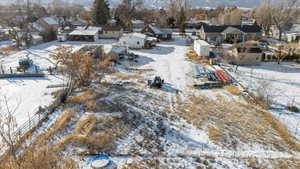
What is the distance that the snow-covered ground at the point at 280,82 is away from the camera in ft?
47.9

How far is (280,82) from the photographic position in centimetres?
2086

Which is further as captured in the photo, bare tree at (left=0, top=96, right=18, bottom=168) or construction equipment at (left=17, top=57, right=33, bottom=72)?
construction equipment at (left=17, top=57, right=33, bottom=72)

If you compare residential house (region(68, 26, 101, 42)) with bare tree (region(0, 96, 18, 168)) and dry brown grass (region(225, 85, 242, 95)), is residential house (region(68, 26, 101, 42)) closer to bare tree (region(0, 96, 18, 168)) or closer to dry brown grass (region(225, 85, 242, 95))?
bare tree (region(0, 96, 18, 168))

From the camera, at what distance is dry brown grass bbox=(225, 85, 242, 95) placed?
718 inches

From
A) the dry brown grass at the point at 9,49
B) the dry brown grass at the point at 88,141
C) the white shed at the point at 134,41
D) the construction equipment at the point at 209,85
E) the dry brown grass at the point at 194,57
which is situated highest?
the white shed at the point at 134,41

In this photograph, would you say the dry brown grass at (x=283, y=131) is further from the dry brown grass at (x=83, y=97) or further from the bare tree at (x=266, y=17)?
the bare tree at (x=266, y=17)

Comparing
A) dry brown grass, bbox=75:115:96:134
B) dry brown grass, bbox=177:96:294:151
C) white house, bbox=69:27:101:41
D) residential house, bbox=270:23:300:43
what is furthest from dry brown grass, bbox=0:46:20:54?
residential house, bbox=270:23:300:43

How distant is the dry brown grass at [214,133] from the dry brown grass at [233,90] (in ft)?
20.4

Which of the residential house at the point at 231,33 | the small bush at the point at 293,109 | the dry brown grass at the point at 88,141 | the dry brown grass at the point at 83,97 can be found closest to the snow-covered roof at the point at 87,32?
the residential house at the point at 231,33

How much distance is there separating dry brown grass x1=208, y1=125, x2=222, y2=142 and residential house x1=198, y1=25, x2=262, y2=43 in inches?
1195

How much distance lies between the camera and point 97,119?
13961mm

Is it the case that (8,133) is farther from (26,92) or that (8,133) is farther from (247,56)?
(247,56)

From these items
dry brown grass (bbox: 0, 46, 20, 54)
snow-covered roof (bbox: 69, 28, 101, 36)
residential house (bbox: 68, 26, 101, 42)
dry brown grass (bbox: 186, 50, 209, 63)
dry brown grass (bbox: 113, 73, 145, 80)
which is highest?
snow-covered roof (bbox: 69, 28, 101, 36)

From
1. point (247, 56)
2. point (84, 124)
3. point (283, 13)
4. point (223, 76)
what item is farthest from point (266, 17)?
point (84, 124)
